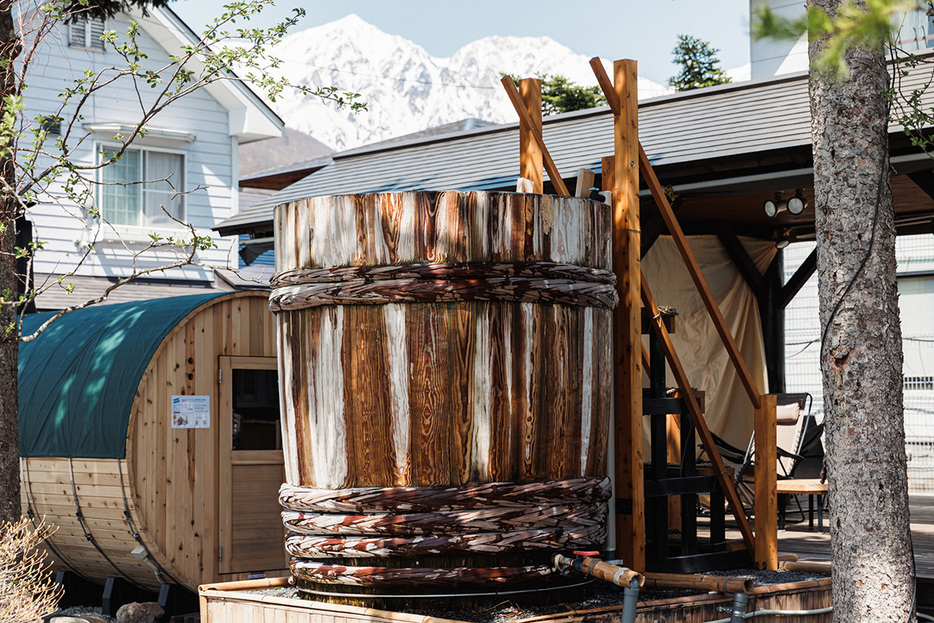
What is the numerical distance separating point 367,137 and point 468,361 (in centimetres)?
18090

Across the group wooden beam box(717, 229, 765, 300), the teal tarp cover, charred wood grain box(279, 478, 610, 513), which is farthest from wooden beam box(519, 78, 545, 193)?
wooden beam box(717, 229, 765, 300)

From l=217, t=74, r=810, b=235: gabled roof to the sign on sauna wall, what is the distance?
2.70 meters

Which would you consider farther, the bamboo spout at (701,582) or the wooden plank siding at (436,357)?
the bamboo spout at (701,582)

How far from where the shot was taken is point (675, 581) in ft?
16.6

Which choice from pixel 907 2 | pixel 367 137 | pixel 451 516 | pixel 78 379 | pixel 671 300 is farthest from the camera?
pixel 367 137

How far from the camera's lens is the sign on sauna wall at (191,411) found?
7.09 meters

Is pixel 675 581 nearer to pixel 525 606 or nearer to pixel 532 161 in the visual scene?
pixel 525 606

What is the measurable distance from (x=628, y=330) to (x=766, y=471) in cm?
105

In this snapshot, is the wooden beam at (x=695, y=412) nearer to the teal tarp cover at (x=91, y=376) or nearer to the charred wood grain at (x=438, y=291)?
the charred wood grain at (x=438, y=291)

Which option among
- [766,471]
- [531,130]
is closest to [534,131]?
[531,130]

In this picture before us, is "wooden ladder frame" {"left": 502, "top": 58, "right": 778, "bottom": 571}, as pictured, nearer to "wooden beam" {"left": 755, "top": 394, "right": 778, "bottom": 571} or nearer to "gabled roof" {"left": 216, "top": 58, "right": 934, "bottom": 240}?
"wooden beam" {"left": 755, "top": 394, "right": 778, "bottom": 571}

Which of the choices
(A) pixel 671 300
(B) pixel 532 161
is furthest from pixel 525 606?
(A) pixel 671 300

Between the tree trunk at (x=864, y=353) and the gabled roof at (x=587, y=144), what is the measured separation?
2.46m

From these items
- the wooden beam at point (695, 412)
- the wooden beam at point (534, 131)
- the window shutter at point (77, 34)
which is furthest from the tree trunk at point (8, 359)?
the window shutter at point (77, 34)
